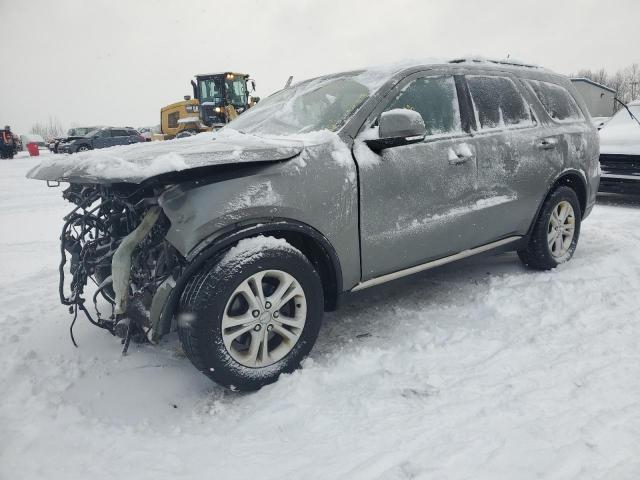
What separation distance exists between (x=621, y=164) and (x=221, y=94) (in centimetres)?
1250

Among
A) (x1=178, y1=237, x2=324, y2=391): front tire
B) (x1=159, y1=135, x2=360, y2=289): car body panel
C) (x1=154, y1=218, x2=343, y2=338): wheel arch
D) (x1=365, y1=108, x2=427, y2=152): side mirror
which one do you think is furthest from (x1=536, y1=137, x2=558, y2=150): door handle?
(x1=178, y1=237, x2=324, y2=391): front tire

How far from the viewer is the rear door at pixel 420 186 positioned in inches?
107

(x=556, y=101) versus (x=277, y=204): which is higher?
(x=556, y=101)

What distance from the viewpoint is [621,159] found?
271 inches

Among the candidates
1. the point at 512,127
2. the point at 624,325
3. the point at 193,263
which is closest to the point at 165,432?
the point at 193,263

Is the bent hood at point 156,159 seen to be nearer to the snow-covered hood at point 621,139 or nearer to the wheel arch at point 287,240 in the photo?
the wheel arch at point 287,240

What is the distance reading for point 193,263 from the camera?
2152 millimetres

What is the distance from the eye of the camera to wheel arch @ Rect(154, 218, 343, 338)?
85.6 inches

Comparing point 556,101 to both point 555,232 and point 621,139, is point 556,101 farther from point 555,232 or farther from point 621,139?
point 621,139

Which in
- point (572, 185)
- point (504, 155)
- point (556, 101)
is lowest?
point (572, 185)

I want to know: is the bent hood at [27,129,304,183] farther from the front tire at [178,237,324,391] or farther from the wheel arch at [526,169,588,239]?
the wheel arch at [526,169,588,239]

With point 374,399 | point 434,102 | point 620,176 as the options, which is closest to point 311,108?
point 434,102

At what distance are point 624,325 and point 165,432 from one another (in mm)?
2750

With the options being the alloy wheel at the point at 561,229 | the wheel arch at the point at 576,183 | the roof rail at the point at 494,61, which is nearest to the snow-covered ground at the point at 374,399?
the alloy wheel at the point at 561,229
